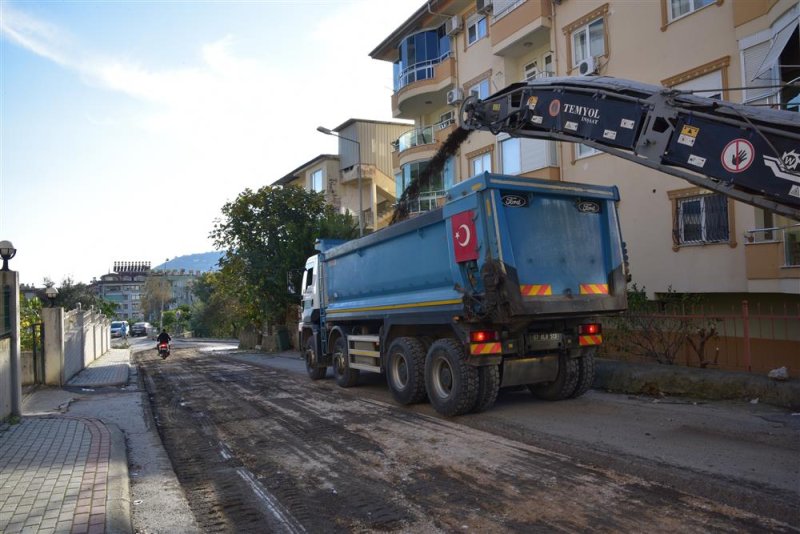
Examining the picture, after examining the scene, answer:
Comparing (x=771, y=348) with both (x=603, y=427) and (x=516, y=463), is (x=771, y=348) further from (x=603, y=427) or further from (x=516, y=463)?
(x=516, y=463)

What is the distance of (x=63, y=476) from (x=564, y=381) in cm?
699

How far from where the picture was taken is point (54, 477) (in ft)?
19.4

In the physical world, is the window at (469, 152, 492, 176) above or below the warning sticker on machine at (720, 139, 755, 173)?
A: above

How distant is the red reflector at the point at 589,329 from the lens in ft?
30.1

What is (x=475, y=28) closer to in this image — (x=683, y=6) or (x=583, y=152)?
(x=583, y=152)

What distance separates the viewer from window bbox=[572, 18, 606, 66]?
17.3 m

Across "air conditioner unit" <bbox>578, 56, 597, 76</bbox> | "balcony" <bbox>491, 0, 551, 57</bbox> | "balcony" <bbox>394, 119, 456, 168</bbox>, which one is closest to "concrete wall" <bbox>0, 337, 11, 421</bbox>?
"air conditioner unit" <bbox>578, 56, 597, 76</bbox>

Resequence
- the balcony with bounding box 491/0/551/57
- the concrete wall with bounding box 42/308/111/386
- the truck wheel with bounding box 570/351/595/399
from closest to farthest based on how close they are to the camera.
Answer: the truck wheel with bounding box 570/351/595/399
the concrete wall with bounding box 42/308/111/386
the balcony with bounding box 491/0/551/57

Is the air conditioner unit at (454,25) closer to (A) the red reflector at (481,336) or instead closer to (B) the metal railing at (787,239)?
(B) the metal railing at (787,239)

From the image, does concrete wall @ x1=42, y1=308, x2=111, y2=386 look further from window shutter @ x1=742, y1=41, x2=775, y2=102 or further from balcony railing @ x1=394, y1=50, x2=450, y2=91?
window shutter @ x1=742, y1=41, x2=775, y2=102

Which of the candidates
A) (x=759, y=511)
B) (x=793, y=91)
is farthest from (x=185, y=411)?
(x=793, y=91)

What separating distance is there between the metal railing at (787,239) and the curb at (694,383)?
10.8ft

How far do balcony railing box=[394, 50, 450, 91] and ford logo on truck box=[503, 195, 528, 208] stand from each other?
1841 cm

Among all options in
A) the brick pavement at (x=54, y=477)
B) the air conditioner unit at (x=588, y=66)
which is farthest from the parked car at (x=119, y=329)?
the brick pavement at (x=54, y=477)
